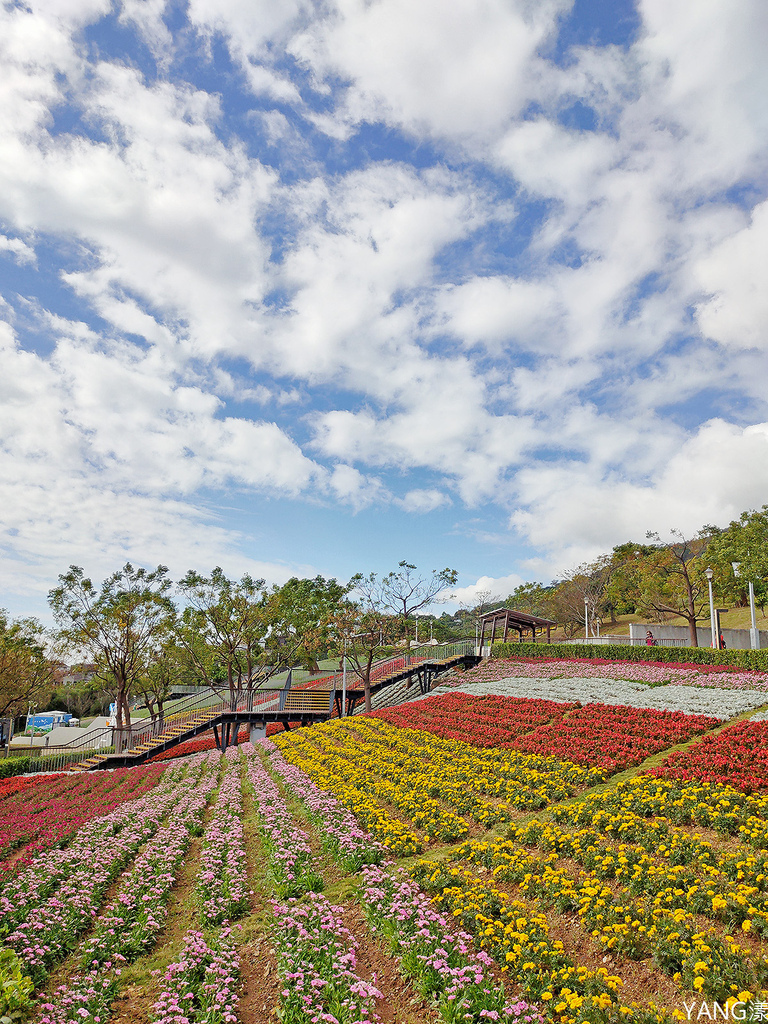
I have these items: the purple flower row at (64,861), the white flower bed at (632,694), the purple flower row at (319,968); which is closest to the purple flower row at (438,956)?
the purple flower row at (319,968)

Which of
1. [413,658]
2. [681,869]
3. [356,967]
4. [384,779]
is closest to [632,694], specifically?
[384,779]

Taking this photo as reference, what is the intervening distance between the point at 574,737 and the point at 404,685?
63.7 ft

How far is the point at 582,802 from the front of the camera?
9.15 metres

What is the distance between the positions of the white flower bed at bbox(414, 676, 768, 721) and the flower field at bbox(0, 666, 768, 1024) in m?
4.35

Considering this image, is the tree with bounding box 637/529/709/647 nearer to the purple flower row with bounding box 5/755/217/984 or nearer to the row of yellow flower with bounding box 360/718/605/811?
the row of yellow flower with bounding box 360/718/605/811

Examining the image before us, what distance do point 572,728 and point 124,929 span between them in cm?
1183

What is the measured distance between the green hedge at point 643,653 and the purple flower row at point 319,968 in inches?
925

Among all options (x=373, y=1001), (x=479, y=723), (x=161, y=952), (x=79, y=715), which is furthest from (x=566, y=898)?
(x=79, y=715)

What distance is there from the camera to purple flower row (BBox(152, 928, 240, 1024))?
4.86m

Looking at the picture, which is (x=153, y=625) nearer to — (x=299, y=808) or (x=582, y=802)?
(x=299, y=808)

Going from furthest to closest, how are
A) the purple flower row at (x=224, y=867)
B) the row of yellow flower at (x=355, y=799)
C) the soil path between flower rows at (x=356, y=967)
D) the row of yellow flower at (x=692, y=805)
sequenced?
the row of yellow flower at (x=355, y=799) → the row of yellow flower at (x=692, y=805) → the purple flower row at (x=224, y=867) → the soil path between flower rows at (x=356, y=967)

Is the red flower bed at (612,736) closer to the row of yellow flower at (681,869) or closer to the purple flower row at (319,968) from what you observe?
the row of yellow flower at (681,869)

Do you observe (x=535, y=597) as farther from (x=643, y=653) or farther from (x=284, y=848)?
(x=284, y=848)

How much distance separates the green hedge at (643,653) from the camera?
24.1 meters
